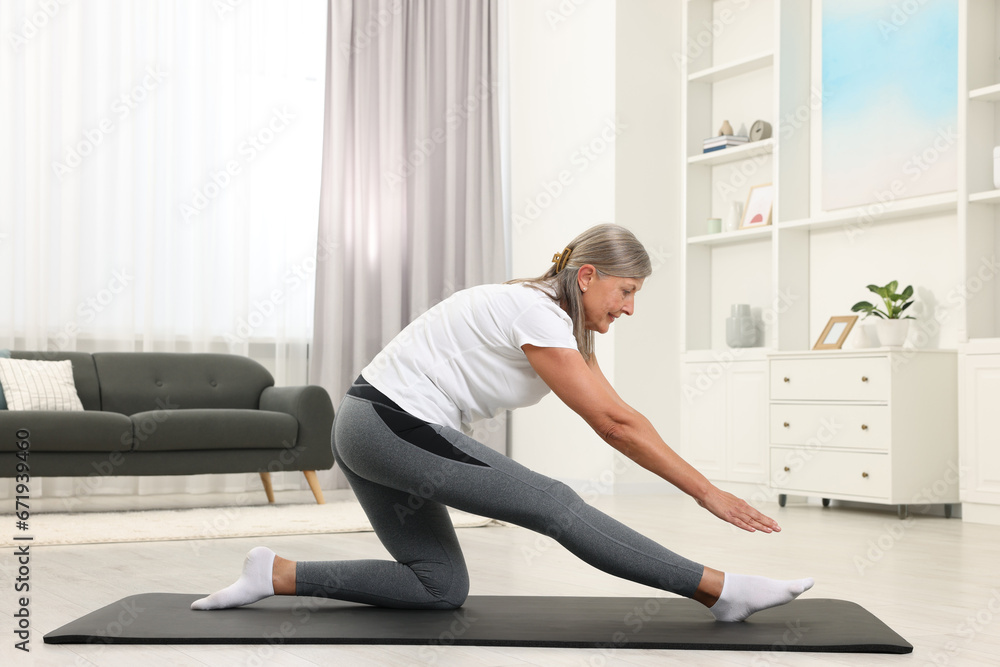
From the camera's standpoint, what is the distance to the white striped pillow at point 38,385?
4.48 metres

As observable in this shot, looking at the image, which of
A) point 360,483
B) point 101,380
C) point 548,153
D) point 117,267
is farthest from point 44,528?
point 548,153

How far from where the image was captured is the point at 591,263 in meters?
2.02

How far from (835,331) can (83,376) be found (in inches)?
136

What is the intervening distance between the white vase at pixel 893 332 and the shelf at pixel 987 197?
58cm

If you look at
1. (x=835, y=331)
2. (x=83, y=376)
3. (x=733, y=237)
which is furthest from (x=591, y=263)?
(x=733, y=237)

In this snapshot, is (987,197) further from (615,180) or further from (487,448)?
(487,448)

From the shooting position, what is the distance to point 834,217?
4.89 m

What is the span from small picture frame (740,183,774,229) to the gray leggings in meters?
3.60

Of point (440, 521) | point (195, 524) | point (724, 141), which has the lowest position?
point (195, 524)

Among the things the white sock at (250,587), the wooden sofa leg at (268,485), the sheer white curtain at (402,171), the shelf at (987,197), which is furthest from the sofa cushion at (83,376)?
the shelf at (987,197)

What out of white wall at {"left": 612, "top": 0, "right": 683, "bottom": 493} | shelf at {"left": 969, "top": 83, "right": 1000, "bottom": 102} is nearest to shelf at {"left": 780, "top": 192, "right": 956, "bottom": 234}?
shelf at {"left": 969, "top": 83, "right": 1000, "bottom": 102}

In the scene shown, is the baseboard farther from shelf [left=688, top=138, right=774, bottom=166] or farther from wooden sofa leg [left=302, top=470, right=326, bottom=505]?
wooden sofa leg [left=302, top=470, right=326, bottom=505]
